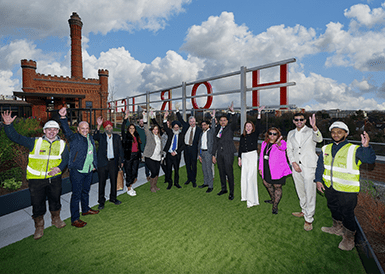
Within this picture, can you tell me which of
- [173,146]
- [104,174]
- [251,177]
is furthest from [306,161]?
[104,174]

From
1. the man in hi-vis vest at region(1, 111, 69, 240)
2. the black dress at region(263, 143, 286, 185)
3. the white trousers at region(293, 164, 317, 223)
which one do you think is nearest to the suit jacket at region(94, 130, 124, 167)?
the man in hi-vis vest at region(1, 111, 69, 240)

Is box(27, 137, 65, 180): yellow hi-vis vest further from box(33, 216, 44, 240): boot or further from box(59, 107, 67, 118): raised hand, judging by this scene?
box(33, 216, 44, 240): boot

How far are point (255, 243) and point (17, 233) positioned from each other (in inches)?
173

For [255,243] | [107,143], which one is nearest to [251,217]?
[255,243]

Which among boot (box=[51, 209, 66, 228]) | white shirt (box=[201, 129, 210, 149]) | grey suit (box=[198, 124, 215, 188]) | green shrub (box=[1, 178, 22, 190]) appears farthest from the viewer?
white shirt (box=[201, 129, 210, 149])

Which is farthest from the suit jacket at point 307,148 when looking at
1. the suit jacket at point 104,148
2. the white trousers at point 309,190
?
the suit jacket at point 104,148

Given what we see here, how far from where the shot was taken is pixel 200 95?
8.62 m

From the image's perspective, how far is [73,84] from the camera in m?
28.1

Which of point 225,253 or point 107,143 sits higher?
point 107,143

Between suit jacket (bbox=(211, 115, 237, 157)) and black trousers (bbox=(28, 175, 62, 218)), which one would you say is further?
suit jacket (bbox=(211, 115, 237, 157))

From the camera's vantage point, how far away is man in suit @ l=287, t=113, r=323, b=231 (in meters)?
3.75

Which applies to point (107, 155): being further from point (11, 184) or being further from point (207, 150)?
point (11, 184)

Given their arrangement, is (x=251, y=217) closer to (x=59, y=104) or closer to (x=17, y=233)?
(x=17, y=233)

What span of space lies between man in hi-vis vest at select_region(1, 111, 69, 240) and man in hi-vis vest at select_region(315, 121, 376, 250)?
462cm
